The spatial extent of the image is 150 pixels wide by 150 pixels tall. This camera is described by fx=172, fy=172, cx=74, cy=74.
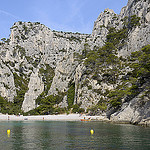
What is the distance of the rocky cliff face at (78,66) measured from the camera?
68.2 meters

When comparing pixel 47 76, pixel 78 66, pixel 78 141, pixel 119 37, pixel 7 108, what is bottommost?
pixel 7 108

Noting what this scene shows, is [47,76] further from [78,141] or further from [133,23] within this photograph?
[78,141]

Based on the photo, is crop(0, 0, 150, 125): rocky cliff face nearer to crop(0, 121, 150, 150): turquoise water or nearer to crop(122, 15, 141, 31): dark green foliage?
crop(122, 15, 141, 31): dark green foliage

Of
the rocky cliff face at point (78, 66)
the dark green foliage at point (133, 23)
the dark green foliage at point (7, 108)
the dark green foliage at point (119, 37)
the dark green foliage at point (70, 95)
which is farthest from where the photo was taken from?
the dark green foliage at point (119, 37)

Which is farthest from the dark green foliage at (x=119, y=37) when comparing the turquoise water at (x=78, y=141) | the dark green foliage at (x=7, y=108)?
the turquoise water at (x=78, y=141)

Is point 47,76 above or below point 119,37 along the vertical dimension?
below

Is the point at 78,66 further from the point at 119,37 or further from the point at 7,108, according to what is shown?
the point at 7,108

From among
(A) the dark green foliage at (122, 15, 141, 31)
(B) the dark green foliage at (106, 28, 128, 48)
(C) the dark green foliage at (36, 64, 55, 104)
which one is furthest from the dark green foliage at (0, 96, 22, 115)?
(A) the dark green foliage at (122, 15, 141, 31)

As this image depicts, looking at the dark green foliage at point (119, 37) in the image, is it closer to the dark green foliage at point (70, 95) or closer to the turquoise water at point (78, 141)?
the dark green foliage at point (70, 95)

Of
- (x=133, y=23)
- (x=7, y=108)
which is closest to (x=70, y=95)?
(x=7, y=108)

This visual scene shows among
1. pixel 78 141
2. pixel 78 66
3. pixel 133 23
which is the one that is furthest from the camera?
pixel 78 66

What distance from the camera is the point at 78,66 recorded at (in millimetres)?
84000

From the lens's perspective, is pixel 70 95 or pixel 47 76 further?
pixel 47 76

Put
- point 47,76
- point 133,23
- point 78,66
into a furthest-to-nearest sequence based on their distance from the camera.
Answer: point 47,76
point 78,66
point 133,23
